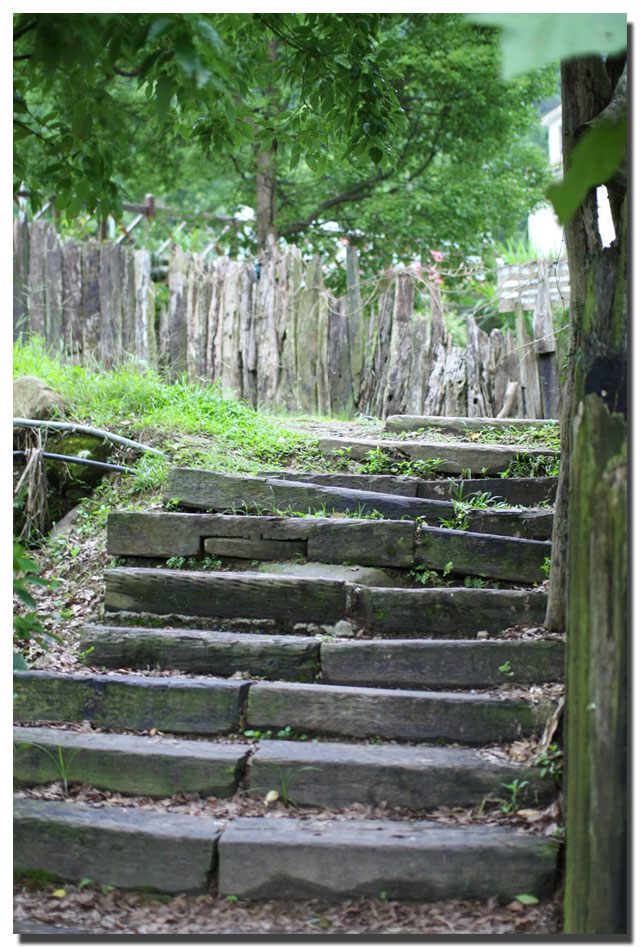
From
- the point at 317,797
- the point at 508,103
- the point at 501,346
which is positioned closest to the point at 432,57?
the point at 508,103

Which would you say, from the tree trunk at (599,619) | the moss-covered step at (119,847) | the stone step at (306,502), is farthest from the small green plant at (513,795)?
the stone step at (306,502)

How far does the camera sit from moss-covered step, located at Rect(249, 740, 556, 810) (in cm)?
286

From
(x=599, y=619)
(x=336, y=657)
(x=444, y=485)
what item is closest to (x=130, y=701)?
(x=336, y=657)

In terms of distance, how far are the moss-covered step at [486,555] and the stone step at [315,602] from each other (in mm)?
252

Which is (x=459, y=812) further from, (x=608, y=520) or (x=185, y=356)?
(x=185, y=356)

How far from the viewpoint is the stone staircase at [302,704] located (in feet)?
8.63

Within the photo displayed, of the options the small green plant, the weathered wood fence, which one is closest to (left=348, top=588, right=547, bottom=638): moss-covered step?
the small green plant

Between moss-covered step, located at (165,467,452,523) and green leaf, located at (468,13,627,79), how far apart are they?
121 inches

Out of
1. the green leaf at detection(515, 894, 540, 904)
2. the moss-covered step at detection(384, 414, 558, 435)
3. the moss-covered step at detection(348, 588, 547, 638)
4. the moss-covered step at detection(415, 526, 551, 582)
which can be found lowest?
the green leaf at detection(515, 894, 540, 904)

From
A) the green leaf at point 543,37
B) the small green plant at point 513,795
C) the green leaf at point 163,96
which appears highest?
the green leaf at point 163,96

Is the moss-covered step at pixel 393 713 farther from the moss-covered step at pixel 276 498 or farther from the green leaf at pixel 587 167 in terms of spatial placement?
the green leaf at pixel 587 167

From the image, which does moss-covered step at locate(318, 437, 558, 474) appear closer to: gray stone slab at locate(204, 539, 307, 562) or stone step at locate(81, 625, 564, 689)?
gray stone slab at locate(204, 539, 307, 562)

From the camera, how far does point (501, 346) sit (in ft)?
22.0

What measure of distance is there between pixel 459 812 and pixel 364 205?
9.00m
